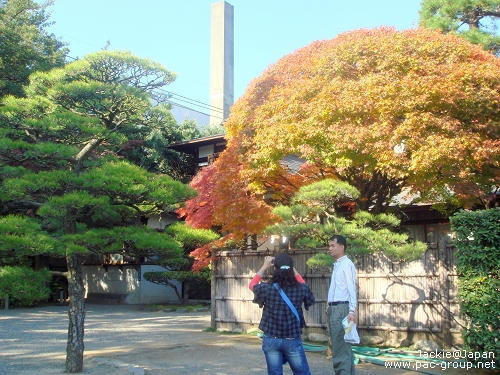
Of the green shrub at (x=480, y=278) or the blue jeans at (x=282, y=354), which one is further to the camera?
the green shrub at (x=480, y=278)

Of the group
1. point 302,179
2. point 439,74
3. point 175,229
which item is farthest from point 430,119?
point 175,229

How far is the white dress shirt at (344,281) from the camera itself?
5969mm

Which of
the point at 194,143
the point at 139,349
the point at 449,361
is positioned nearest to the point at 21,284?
the point at 139,349

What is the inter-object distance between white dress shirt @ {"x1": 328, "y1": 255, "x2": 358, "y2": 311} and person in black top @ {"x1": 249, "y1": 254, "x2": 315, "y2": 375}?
37.7 inches

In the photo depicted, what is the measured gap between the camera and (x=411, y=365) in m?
8.10

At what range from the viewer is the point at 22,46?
19.4 meters

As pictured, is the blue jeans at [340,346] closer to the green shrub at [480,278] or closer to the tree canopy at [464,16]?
the green shrub at [480,278]

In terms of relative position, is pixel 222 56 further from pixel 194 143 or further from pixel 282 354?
pixel 282 354

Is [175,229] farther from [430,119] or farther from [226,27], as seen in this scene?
[226,27]

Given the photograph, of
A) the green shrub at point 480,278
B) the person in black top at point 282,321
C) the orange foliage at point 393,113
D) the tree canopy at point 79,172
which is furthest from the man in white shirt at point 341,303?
the orange foliage at point 393,113

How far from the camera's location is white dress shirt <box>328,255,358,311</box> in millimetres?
5969

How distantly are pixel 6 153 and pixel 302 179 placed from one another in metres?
6.87

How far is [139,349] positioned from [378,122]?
6.35 m

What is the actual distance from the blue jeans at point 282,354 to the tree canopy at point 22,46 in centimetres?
1547
